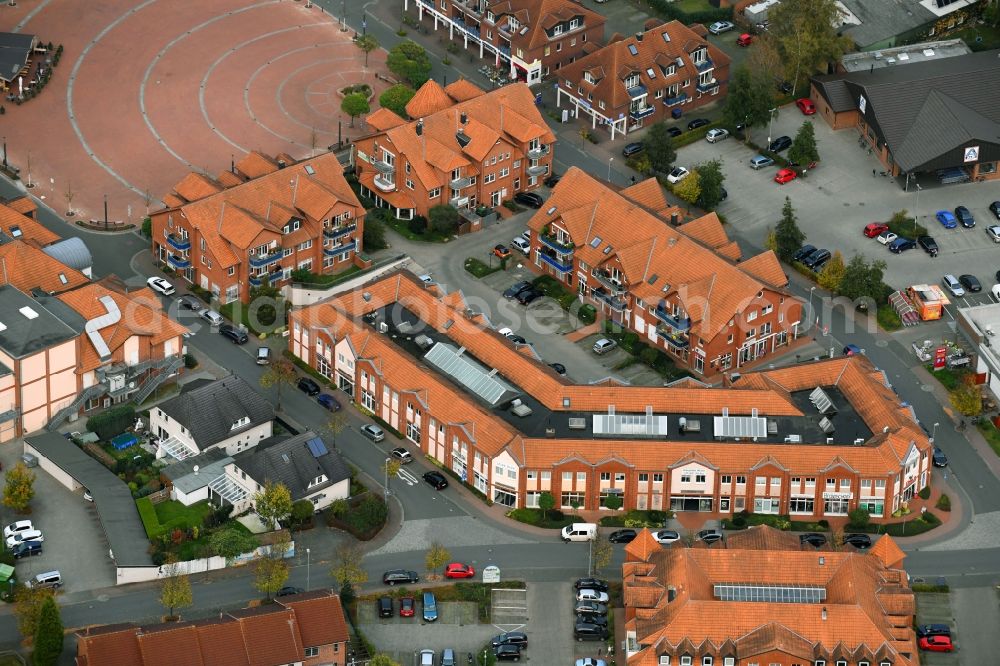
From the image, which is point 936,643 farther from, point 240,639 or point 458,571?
point 240,639

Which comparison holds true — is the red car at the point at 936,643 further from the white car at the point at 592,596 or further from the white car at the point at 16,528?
the white car at the point at 16,528

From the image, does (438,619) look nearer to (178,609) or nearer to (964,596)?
(178,609)

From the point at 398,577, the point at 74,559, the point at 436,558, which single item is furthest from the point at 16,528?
the point at 436,558

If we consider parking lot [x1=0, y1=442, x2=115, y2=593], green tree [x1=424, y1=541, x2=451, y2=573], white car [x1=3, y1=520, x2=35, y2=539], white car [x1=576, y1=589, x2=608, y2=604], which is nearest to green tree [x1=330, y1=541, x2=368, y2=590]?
green tree [x1=424, y1=541, x2=451, y2=573]

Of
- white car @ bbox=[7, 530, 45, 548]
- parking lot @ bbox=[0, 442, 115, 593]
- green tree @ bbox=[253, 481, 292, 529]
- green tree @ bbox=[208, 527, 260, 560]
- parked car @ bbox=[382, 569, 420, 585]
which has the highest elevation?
green tree @ bbox=[253, 481, 292, 529]

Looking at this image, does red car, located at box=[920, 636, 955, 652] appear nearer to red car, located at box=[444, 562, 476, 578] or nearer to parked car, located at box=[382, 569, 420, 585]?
red car, located at box=[444, 562, 476, 578]

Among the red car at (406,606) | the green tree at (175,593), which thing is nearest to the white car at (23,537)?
the green tree at (175,593)
